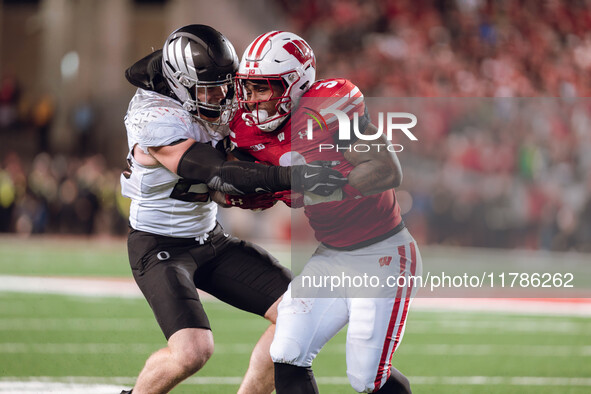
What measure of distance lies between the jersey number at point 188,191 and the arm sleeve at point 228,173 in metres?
0.32

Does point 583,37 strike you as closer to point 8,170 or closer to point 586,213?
point 586,213

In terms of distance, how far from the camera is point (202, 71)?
12.3 ft

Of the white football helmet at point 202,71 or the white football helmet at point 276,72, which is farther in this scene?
the white football helmet at point 202,71

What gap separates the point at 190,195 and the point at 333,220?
0.77m

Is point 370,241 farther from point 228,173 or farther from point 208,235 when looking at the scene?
point 208,235

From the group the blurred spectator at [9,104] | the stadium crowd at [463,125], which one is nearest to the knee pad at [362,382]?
the stadium crowd at [463,125]

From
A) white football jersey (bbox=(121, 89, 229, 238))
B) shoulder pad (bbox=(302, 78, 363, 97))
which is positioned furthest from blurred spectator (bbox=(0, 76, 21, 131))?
shoulder pad (bbox=(302, 78, 363, 97))

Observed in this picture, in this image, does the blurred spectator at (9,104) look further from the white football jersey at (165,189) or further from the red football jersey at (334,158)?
the red football jersey at (334,158)

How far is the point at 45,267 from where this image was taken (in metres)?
11.1

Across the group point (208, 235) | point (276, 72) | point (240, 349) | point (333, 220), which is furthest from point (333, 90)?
point (240, 349)

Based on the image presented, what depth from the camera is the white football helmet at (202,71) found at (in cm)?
375

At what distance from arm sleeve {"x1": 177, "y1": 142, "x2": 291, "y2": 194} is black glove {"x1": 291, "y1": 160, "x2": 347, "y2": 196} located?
4cm

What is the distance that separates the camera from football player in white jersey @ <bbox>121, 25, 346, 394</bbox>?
3537mm

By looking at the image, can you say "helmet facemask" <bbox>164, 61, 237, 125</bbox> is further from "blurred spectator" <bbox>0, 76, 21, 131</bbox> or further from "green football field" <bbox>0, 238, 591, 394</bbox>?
"blurred spectator" <bbox>0, 76, 21, 131</bbox>
